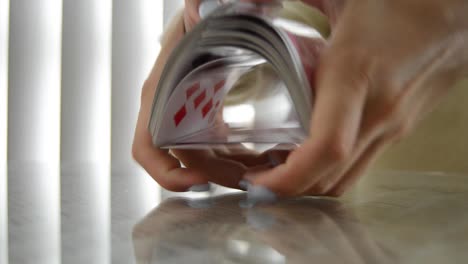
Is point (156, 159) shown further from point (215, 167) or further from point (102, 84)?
point (102, 84)

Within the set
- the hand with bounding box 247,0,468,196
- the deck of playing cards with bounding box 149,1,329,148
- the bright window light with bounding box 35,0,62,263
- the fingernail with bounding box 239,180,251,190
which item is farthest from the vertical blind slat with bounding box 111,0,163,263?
the hand with bounding box 247,0,468,196

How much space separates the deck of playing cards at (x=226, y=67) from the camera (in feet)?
1.51

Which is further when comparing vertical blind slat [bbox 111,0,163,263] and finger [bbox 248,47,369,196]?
vertical blind slat [bbox 111,0,163,263]

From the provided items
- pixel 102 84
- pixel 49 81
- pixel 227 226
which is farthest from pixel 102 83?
pixel 227 226

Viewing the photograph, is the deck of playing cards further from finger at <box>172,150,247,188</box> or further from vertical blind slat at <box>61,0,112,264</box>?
vertical blind slat at <box>61,0,112,264</box>

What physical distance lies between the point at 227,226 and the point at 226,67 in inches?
10.0

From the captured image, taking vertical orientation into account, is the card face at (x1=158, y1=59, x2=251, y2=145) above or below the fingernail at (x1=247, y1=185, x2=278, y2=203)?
above

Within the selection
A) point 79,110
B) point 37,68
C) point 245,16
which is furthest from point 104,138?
point 245,16

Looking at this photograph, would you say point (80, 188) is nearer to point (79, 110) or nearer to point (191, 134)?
point (191, 134)

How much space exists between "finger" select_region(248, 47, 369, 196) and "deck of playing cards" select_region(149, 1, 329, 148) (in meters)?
0.02

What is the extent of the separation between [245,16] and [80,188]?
320mm

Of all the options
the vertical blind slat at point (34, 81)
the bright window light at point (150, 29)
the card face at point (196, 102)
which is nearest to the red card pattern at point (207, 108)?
the card face at point (196, 102)

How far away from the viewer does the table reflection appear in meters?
0.30

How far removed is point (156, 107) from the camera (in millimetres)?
554
